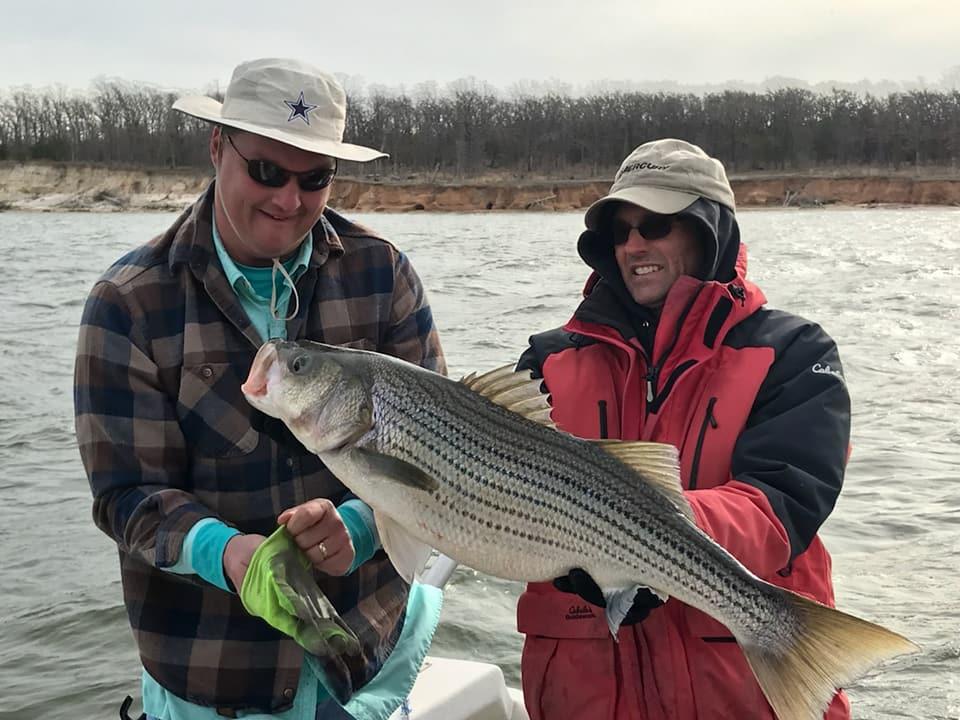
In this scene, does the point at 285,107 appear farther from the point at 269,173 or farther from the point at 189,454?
the point at 189,454

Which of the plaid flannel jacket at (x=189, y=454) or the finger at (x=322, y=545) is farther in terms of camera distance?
the plaid flannel jacket at (x=189, y=454)

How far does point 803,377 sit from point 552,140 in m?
114

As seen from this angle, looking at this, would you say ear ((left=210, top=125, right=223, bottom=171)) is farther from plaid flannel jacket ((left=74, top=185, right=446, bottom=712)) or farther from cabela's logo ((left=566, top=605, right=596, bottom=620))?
cabela's logo ((left=566, top=605, right=596, bottom=620))

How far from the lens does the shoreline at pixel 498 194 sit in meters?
86.5

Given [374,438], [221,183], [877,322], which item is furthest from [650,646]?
[877,322]

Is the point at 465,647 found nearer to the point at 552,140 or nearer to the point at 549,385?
the point at 549,385

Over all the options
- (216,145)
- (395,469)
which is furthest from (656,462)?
(216,145)

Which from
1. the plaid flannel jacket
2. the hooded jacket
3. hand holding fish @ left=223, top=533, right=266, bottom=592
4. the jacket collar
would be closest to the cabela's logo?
the hooded jacket

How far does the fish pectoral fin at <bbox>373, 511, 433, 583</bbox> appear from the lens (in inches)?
126

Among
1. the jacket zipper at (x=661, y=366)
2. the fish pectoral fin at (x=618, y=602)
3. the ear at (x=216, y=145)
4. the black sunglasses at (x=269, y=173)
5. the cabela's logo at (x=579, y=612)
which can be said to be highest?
the ear at (x=216, y=145)

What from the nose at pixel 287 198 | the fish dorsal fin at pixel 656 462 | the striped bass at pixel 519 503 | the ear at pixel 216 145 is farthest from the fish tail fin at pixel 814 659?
the ear at pixel 216 145

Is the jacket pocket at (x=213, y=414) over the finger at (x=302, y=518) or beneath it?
over

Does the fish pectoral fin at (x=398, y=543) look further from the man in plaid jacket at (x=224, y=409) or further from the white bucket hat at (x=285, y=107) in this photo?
the white bucket hat at (x=285, y=107)

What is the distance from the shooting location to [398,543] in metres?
3.20
